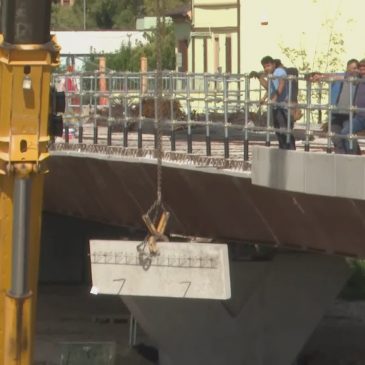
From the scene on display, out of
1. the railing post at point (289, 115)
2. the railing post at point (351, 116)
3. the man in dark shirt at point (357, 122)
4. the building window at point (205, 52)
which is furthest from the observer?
the building window at point (205, 52)

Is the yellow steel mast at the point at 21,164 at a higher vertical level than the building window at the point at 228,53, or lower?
lower

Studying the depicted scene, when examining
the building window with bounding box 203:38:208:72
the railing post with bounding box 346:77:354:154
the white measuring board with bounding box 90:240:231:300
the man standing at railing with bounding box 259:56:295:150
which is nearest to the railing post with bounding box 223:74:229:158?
the man standing at railing with bounding box 259:56:295:150

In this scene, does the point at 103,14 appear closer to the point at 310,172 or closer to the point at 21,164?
the point at 310,172

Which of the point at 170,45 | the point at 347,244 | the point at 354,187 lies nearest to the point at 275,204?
the point at 347,244

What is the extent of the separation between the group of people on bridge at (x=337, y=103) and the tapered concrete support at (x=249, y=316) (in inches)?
319

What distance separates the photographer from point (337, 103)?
60.2 feet

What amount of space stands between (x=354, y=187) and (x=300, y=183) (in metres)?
1.10

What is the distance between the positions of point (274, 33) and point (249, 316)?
13.1 m

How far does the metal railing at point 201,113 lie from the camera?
18859mm

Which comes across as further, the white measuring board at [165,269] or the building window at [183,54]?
the building window at [183,54]

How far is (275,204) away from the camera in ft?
66.9

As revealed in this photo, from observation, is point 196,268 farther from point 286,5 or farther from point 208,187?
point 286,5

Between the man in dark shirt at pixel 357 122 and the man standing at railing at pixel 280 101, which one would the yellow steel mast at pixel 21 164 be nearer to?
the man in dark shirt at pixel 357 122

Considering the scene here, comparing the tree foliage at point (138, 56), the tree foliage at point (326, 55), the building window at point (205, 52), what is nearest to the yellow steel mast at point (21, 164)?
the tree foliage at point (326, 55)
